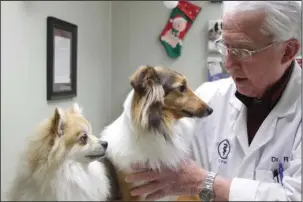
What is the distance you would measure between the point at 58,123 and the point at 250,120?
1.42 ft

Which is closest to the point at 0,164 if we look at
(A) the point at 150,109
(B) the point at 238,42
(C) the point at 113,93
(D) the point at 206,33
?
(C) the point at 113,93

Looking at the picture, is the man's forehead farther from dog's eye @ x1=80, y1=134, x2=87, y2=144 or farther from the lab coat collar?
dog's eye @ x1=80, y1=134, x2=87, y2=144

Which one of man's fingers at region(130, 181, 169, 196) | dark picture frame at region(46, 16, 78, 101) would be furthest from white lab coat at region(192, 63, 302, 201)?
dark picture frame at region(46, 16, 78, 101)

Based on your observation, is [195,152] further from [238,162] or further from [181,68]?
[181,68]

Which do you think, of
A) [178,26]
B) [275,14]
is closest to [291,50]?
[275,14]

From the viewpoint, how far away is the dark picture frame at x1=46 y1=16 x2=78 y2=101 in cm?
139

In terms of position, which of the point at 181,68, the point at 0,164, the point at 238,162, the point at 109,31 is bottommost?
the point at 0,164

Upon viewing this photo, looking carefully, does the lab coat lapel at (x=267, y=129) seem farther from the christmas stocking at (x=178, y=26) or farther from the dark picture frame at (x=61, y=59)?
the dark picture frame at (x=61, y=59)

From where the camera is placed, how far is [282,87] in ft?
2.79

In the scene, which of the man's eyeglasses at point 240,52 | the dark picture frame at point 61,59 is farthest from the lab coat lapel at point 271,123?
the dark picture frame at point 61,59

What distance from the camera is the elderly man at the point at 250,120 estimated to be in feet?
2.64

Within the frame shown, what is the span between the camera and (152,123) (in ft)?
3.02

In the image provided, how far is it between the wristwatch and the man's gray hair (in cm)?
34

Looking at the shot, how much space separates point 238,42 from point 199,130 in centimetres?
25
